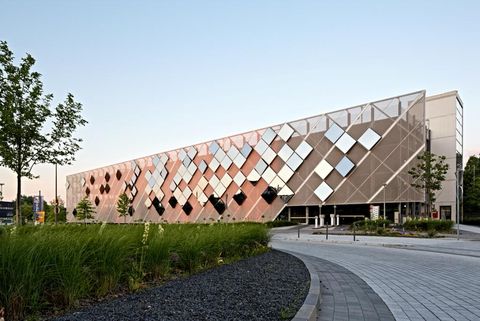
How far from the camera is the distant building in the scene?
41.6m

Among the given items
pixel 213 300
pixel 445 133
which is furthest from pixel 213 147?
pixel 213 300

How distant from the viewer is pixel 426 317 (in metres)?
5.70

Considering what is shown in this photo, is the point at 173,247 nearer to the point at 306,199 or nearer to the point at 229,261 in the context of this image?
the point at 229,261

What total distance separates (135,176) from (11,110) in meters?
59.7

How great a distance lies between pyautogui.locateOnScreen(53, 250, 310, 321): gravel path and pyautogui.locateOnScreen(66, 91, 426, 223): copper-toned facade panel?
31.5 meters

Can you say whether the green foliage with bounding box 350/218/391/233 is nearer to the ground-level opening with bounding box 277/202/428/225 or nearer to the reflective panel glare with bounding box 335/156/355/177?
the ground-level opening with bounding box 277/202/428/225

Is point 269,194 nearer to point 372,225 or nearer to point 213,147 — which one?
point 213,147

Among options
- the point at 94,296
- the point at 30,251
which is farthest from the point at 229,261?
the point at 30,251

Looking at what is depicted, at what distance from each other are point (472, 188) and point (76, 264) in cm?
6785

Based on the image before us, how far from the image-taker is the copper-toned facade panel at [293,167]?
41.5 meters

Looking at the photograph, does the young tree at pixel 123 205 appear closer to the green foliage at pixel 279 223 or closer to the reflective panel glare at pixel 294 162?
the green foliage at pixel 279 223

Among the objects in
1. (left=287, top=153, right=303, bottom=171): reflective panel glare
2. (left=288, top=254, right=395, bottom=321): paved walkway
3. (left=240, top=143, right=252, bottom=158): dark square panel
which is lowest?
(left=288, top=254, right=395, bottom=321): paved walkway

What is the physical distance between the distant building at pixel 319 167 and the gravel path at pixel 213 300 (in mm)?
37137

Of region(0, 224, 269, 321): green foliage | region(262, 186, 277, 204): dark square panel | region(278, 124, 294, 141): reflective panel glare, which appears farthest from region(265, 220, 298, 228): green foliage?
region(0, 224, 269, 321): green foliage
